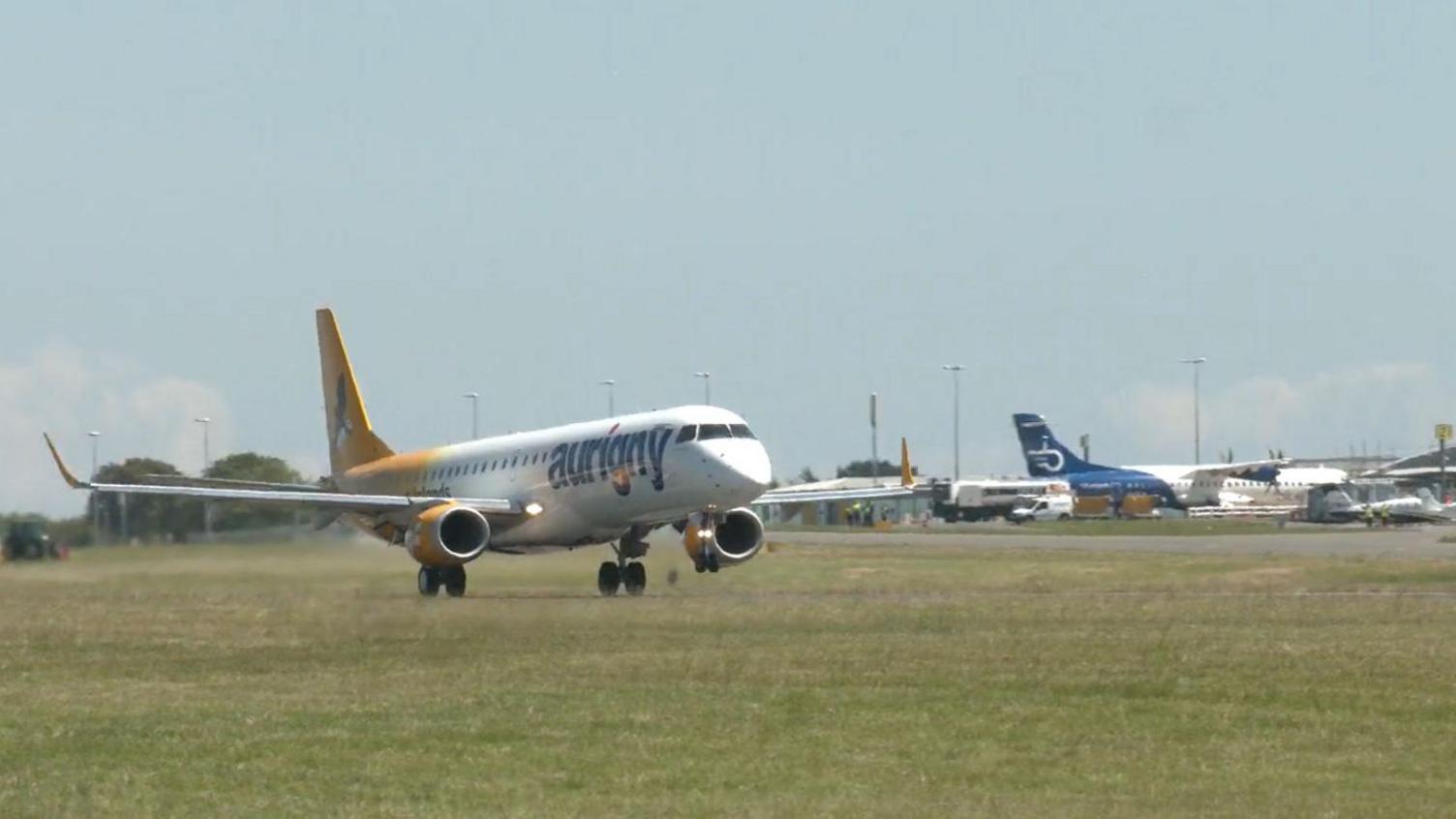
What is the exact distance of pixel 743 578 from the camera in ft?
155

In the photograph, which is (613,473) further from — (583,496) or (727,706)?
(727,706)

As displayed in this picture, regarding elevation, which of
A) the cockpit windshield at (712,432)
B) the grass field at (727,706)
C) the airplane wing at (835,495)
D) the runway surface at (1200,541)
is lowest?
the grass field at (727,706)

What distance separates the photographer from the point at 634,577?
44.4m

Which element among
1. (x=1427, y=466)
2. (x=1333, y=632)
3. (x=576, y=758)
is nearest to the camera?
(x=576, y=758)

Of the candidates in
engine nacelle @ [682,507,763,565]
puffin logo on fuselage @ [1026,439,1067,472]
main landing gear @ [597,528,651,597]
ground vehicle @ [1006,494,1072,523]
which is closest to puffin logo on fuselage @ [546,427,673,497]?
main landing gear @ [597,528,651,597]

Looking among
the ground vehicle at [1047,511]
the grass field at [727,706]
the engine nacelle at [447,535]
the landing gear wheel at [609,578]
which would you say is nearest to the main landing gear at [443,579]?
the engine nacelle at [447,535]

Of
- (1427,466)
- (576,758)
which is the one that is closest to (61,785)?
(576,758)

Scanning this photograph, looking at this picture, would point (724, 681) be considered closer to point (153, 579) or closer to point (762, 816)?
point (762, 816)

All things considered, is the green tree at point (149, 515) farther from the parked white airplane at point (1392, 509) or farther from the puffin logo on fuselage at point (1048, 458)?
the puffin logo on fuselage at point (1048, 458)

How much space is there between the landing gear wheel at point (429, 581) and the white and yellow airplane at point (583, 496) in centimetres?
3

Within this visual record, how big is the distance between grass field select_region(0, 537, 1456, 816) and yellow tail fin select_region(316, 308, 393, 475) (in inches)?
668

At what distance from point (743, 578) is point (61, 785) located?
31.0 metres

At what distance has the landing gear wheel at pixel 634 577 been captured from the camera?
145 feet

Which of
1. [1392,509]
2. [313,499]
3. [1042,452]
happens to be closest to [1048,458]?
[1042,452]
